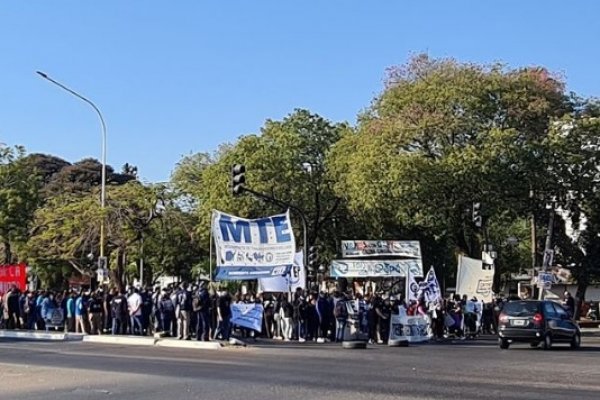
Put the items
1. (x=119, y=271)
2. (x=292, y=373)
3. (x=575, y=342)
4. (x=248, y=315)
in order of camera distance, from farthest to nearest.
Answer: (x=119, y=271) → (x=248, y=315) → (x=575, y=342) → (x=292, y=373)

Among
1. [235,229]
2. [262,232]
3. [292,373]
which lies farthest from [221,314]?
[292,373]

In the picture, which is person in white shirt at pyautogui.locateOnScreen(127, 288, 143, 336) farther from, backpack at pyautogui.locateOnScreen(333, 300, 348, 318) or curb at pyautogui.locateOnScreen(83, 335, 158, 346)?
backpack at pyautogui.locateOnScreen(333, 300, 348, 318)

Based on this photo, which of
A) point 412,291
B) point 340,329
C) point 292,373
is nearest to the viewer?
point 292,373

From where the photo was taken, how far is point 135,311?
29859 mm

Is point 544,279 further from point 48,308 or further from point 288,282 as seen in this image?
point 48,308

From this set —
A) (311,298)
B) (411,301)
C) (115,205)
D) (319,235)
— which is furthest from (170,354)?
(319,235)

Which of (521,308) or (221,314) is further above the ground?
(521,308)

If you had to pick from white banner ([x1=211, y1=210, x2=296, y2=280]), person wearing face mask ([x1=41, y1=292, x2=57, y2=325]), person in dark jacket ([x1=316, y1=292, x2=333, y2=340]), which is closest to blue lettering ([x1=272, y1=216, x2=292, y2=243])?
white banner ([x1=211, y1=210, x2=296, y2=280])

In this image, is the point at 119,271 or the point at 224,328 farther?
the point at 119,271

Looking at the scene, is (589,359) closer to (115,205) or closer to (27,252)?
(115,205)

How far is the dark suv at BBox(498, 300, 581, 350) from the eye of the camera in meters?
26.1

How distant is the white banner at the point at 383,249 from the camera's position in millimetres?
38228

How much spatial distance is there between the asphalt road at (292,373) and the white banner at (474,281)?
9284 mm

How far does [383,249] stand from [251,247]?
37.2 feet
